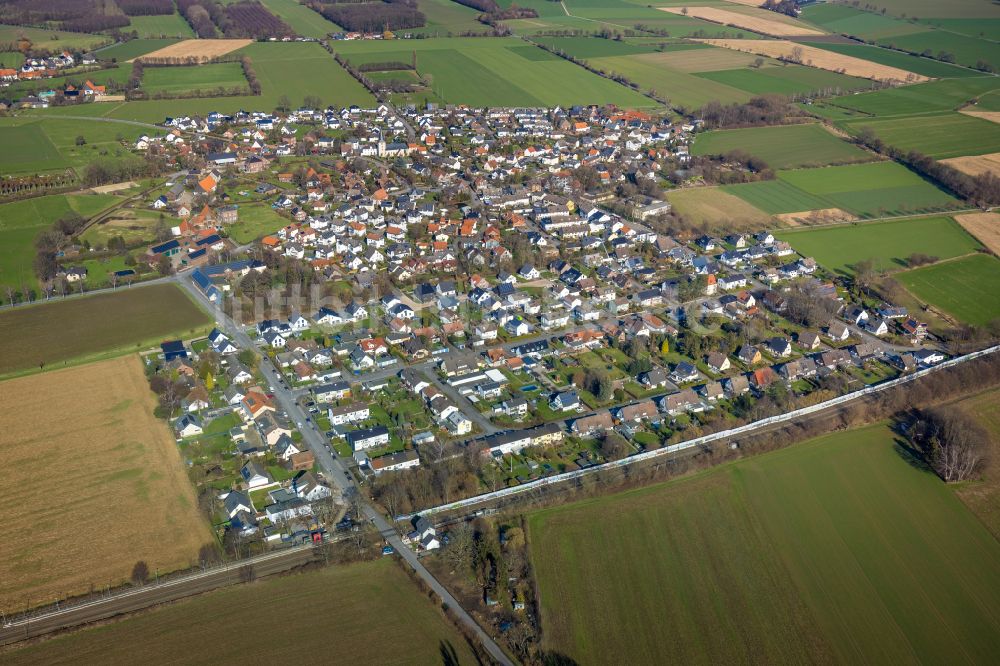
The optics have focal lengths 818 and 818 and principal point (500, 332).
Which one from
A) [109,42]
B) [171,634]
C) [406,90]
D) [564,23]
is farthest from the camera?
[564,23]

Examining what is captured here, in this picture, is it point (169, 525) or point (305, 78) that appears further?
point (305, 78)

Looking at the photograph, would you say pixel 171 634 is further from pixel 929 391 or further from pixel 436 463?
pixel 929 391

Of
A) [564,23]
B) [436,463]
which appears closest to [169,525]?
[436,463]

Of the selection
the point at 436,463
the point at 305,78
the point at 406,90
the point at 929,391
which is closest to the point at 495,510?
the point at 436,463

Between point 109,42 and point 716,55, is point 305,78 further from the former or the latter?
point 716,55

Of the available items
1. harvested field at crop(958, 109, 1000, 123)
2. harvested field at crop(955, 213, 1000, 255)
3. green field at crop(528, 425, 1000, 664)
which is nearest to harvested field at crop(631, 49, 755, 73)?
harvested field at crop(958, 109, 1000, 123)

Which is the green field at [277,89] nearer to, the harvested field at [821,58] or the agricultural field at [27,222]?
the agricultural field at [27,222]

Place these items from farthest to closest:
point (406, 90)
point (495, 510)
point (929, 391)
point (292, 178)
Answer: point (406, 90) → point (292, 178) → point (929, 391) → point (495, 510)

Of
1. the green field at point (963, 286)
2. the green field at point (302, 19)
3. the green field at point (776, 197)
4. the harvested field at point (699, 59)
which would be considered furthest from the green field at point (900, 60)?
the green field at point (302, 19)
